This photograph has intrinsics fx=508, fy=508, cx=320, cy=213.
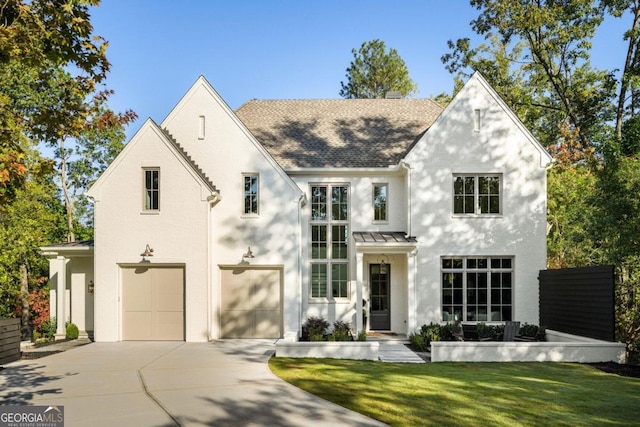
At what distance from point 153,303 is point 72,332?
145 inches

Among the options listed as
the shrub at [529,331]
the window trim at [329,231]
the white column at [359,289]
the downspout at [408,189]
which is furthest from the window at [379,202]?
the shrub at [529,331]

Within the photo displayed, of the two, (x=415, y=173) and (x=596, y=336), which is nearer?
(x=596, y=336)

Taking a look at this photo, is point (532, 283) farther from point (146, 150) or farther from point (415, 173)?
point (146, 150)

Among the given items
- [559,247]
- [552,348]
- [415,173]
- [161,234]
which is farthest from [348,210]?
[559,247]

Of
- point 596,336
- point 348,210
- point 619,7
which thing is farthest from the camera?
point 619,7

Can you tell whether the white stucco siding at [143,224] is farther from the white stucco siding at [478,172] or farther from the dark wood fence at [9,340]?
the white stucco siding at [478,172]

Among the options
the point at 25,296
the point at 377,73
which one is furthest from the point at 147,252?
the point at 377,73

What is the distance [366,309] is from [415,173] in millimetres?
5354

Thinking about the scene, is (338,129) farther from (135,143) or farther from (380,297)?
(135,143)

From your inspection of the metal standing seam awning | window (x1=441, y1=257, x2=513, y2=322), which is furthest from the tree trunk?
window (x1=441, y1=257, x2=513, y2=322)

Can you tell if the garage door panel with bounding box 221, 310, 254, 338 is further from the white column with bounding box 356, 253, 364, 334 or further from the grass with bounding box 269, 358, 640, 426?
the grass with bounding box 269, 358, 640, 426

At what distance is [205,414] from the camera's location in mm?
8328

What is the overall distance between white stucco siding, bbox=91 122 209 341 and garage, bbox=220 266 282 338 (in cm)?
117

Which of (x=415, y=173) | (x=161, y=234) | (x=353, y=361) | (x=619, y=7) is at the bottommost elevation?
(x=353, y=361)
